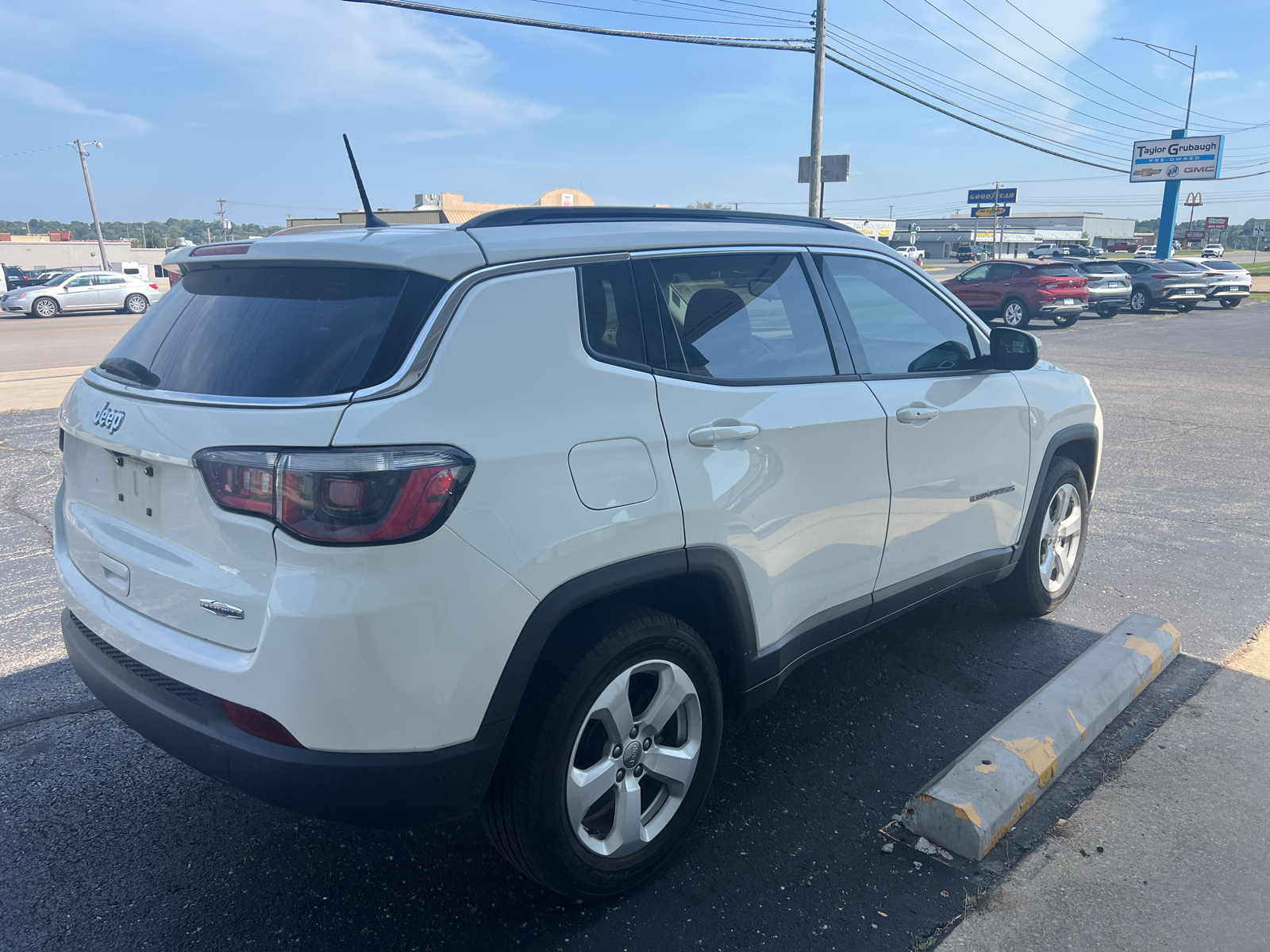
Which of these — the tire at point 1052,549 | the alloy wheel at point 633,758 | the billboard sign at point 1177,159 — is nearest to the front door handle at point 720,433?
the alloy wheel at point 633,758

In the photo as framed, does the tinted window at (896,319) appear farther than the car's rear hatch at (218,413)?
Yes

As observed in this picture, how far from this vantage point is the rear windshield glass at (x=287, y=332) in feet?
6.73

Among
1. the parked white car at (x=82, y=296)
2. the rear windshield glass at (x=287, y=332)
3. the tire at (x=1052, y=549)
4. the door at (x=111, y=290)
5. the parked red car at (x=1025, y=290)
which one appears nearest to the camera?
the rear windshield glass at (x=287, y=332)

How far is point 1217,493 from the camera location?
6875mm

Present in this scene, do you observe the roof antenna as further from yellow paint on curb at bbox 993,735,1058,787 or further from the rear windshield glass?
yellow paint on curb at bbox 993,735,1058,787

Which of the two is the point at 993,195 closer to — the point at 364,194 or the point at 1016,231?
the point at 1016,231

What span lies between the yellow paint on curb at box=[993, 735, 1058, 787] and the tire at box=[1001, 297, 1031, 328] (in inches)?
841

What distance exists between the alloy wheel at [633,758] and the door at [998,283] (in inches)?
888

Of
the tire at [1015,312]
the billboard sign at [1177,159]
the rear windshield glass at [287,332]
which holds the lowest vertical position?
the tire at [1015,312]

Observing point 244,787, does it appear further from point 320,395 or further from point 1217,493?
point 1217,493

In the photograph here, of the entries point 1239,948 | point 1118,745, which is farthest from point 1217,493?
point 1239,948

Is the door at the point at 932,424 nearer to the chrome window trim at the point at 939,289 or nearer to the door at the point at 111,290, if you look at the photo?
the chrome window trim at the point at 939,289

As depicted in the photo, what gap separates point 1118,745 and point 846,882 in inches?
55.3

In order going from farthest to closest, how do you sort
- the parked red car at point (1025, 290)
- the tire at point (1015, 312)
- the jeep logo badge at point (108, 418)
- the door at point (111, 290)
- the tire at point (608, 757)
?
the door at point (111, 290)
the tire at point (1015, 312)
the parked red car at point (1025, 290)
the jeep logo badge at point (108, 418)
the tire at point (608, 757)
